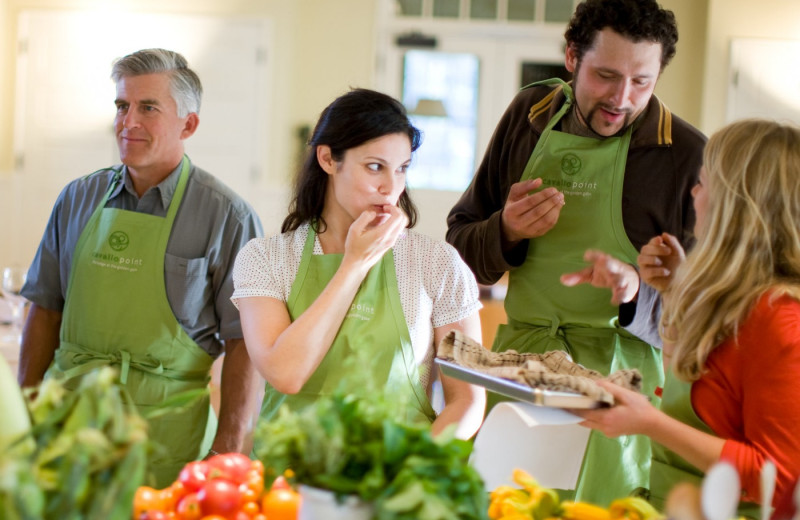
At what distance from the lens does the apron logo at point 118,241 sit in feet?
6.70

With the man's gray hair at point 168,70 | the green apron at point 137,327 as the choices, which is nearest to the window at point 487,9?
the man's gray hair at point 168,70

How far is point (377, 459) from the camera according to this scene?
0.91 meters

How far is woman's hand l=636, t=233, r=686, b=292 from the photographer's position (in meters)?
1.57

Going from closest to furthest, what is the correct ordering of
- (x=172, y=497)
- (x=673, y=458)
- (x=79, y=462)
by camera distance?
1. (x=79, y=462)
2. (x=172, y=497)
3. (x=673, y=458)

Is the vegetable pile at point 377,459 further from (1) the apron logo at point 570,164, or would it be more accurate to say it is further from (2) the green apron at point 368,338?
(1) the apron logo at point 570,164

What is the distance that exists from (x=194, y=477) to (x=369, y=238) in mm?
613

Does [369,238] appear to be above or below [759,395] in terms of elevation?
above

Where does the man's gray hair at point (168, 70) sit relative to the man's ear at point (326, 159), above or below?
above

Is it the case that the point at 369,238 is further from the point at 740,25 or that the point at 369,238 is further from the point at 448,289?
the point at 740,25

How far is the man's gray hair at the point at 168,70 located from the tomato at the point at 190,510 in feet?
3.96

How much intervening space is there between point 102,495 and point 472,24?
6290 mm

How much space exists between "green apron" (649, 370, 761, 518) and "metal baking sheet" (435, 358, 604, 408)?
9.4 inches

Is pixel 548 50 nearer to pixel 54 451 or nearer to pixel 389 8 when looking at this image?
pixel 389 8

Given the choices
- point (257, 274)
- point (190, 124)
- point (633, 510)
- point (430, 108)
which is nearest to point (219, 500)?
point (633, 510)
